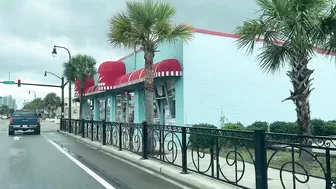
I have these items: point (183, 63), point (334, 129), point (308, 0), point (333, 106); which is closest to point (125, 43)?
point (183, 63)

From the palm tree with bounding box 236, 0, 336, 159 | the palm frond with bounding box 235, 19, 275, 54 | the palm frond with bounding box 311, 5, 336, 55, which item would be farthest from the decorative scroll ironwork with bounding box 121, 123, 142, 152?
the palm frond with bounding box 311, 5, 336, 55

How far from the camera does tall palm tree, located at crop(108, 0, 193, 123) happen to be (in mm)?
11656

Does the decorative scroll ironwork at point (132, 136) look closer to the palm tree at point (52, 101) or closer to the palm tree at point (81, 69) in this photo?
the palm tree at point (81, 69)

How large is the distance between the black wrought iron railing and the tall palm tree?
1753 mm

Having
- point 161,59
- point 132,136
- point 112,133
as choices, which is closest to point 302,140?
A: point 132,136

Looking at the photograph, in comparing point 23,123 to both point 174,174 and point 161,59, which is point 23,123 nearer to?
point 161,59

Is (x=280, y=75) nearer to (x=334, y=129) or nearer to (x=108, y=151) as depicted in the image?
(x=334, y=129)

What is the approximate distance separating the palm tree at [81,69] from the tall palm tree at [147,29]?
14573mm

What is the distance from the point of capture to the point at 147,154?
1088 cm

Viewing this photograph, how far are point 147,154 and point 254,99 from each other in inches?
315

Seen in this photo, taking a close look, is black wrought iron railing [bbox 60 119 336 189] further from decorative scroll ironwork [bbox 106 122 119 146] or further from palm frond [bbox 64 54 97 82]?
palm frond [bbox 64 54 97 82]

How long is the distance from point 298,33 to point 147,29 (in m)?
5.31

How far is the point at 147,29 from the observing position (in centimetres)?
1185

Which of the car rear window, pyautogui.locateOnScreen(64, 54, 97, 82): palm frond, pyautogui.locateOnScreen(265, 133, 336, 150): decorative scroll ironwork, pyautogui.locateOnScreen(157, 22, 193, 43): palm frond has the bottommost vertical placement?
pyautogui.locateOnScreen(265, 133, 336, 150): decorative scroll ironwork
